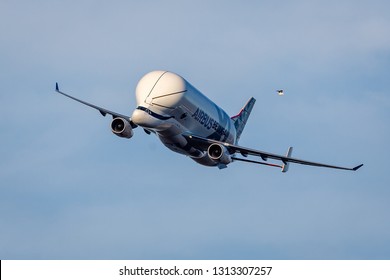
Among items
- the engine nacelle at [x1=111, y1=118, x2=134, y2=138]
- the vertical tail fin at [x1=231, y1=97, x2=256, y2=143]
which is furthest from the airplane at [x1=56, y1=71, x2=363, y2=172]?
the vertical tail fin at [x1=231, y1=97, x2=256, y2=143]

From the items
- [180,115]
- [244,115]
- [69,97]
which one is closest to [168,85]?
[180,115]

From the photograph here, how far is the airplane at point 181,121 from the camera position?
93188mm

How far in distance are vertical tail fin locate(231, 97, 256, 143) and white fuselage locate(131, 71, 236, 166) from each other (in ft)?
59.5

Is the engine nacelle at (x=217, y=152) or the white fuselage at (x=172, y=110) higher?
the white fuselage at (x=172, y=110)

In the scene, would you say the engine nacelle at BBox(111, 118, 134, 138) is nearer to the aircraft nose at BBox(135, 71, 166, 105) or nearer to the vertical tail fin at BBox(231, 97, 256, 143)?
the aircraft nose at BBox(135, 71, 166, 105)

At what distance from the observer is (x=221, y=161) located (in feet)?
318

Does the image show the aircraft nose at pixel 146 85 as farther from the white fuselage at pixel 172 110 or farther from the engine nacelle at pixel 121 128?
the engine nacelle at pixel 121 128

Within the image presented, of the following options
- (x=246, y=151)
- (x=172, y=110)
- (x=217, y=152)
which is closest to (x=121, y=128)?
(x=172, y=110)

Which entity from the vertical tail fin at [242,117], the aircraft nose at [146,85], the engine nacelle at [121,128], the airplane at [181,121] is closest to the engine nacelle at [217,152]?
the airplane at [181,121]

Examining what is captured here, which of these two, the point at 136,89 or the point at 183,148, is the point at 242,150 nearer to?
the point at 183,148

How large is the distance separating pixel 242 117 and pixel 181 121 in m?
28.3

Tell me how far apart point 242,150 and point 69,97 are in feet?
63.1

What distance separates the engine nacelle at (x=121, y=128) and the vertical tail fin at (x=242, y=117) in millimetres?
23342

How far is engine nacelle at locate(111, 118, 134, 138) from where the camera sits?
9694 cm
